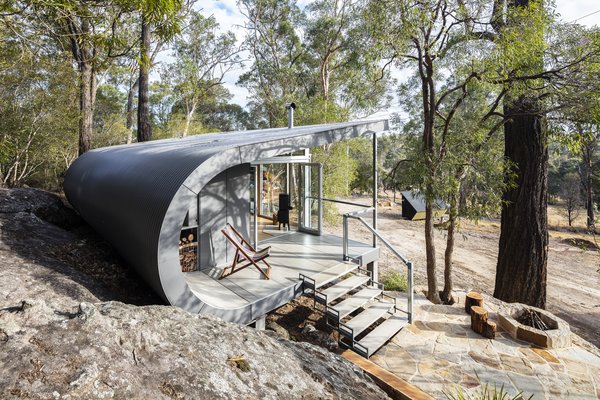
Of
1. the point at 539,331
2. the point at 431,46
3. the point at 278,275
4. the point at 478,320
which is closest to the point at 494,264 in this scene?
the point at 539,331

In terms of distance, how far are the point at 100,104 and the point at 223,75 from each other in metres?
8.20

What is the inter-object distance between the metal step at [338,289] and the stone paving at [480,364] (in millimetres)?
975

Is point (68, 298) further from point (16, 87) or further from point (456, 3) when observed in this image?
point (16, 87)

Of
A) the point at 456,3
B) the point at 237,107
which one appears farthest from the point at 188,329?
the point at 237,107

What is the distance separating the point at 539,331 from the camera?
4.95 meters

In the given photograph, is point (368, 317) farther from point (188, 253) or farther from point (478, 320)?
point (188, 253)

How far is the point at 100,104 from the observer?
67.7 ft

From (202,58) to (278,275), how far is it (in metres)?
21.6

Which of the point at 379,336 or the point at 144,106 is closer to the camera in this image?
the point at 379,336

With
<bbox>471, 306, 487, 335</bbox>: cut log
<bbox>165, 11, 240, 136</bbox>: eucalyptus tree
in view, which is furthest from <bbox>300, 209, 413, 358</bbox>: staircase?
<bbox>165, 11, 240, 136</bbox>: eucalyptus tree

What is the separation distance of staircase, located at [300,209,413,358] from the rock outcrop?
1.79 meters

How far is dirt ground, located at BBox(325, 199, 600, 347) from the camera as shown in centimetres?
901

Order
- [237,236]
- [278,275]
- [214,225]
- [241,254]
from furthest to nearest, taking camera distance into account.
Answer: [237,236] → [214,225] → [241,254] → [278,275]

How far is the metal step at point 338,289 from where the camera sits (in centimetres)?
493
